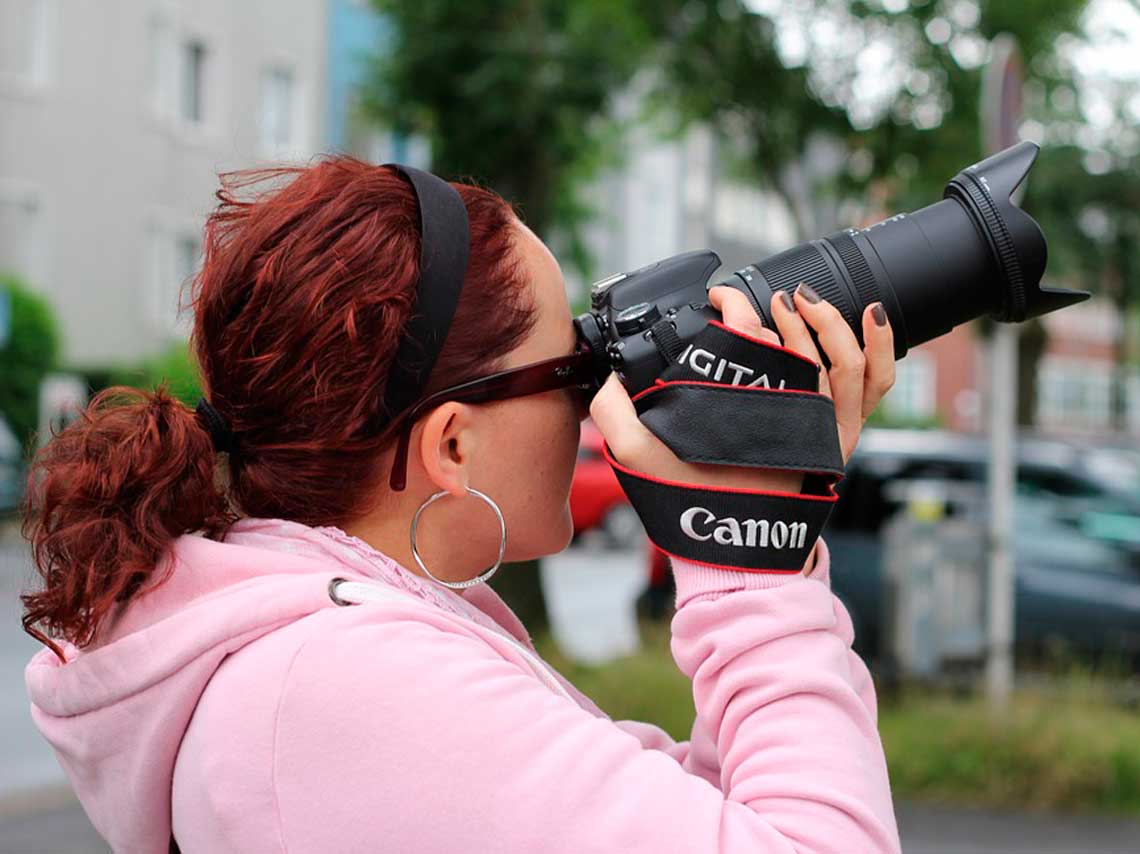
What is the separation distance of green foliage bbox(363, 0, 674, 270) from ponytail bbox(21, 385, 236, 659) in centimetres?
561

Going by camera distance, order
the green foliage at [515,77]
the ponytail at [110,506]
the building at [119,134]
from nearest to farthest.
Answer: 1. the ponytail at [110,506]
2. the green foliage at [515,77]
3. the building at [119,134]

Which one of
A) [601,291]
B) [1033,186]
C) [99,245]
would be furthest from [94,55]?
[601,291]

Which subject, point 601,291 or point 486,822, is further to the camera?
point 601,291

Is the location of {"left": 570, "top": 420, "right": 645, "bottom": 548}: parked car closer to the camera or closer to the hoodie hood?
the camera

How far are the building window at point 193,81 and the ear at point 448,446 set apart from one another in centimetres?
1811

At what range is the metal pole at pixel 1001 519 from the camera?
556 centimetres

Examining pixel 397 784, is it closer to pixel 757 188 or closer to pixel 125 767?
pixel 125 767

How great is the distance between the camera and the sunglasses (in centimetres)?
116

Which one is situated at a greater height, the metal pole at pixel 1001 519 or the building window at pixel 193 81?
the building window at pixel 193 81

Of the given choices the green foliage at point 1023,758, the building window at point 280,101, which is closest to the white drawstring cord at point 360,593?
the green foliage at point 1023,758

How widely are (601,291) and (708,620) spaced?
16.8 inches

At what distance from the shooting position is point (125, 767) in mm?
1079

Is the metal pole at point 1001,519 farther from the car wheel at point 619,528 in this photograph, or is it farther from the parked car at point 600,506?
the car wheel at point 619,528

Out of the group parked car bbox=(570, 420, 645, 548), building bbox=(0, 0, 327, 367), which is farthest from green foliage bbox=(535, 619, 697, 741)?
building bbox=(0, 0, 327, 367)
